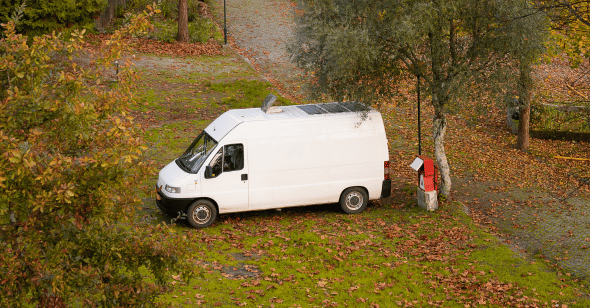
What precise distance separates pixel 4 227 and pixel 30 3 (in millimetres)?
21766

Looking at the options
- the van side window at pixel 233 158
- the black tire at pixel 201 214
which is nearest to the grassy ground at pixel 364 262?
the black tire at pixel 201 214

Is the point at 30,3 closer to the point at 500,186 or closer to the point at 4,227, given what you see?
the point at 500,186

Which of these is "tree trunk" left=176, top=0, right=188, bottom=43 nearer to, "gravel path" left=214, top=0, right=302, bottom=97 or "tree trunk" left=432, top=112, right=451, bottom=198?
"gravel path" left=214, top=0, right=302, bottom=97

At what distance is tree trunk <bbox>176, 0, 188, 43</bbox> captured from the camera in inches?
1072

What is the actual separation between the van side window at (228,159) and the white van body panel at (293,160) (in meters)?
0.09

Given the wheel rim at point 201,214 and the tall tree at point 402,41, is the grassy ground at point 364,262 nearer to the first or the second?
the wheel rim at point 201,214

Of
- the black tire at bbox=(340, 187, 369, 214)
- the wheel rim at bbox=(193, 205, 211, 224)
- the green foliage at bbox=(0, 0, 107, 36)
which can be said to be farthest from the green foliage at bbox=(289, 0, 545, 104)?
the green foliage at bbox=(0, 0, 107, 36)

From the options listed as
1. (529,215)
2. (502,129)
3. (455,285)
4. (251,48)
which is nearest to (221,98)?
(251,48)

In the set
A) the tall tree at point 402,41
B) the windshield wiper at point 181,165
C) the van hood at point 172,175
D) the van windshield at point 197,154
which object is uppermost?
the tall tree at point 402,41

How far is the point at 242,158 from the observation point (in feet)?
40.6

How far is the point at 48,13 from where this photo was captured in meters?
24.1

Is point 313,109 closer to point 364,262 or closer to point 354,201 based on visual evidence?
point 354,201

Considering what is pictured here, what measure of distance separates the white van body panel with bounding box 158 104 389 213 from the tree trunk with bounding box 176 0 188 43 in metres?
15.6

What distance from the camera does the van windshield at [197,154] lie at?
12.3m
